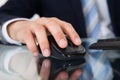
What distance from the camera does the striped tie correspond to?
913mm

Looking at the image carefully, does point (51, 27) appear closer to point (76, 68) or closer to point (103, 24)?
point (76, 68)

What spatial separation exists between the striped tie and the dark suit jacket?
0.06 ft

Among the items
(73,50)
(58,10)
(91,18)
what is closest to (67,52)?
(73,50)

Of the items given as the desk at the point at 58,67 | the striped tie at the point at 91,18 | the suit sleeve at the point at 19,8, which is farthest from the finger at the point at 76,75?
the suit sleeve at the point at 19,8

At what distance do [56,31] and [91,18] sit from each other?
0.38 m

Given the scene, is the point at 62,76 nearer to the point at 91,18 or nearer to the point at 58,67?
the point at 58,67

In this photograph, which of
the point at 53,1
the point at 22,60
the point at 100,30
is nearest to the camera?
the point at 22,60

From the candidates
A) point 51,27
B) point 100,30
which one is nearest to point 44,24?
point 51,27

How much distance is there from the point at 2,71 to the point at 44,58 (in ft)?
0.29

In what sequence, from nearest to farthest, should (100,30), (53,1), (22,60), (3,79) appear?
(3,79) < (22,60) < (100,30) < (53,1)

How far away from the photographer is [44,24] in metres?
0.62

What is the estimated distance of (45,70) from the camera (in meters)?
0.46

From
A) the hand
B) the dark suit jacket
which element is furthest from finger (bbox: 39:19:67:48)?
the dark suit jacket

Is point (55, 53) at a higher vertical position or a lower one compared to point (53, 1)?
lower
